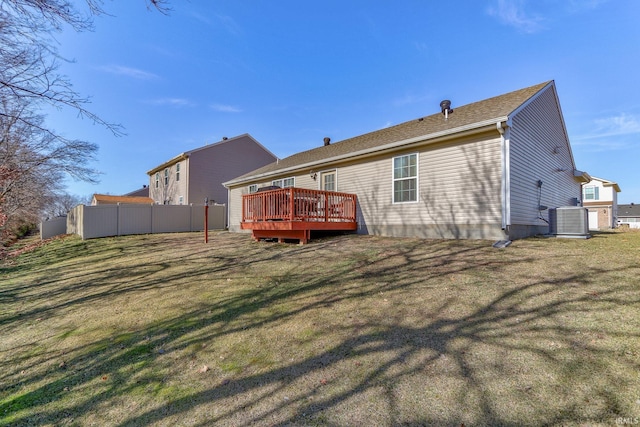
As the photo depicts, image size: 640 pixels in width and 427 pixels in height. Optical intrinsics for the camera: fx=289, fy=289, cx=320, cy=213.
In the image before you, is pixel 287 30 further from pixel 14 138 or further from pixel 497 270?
pixel 497 270

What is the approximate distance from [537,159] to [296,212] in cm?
771

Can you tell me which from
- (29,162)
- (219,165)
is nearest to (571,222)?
(29,162)

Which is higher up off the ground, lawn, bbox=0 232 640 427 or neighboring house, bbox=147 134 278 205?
neighboring house, bbox=147 134 278 205

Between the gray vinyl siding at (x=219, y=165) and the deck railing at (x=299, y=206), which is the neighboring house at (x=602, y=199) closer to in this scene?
the deck railing at (x=299, y=206)

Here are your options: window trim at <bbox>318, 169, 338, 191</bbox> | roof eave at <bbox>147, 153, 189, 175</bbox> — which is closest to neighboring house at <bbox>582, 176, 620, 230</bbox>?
window trim at <bbox>318, 169, 338, 191</bbox>

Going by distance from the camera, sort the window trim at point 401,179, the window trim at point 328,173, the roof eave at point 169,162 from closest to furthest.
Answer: the window trim at point 401,179 → the window trim at point 328,173 → the roof eave at point 169,162

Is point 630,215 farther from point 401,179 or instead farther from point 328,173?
point 328,173

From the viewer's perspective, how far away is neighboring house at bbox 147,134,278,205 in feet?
66.8

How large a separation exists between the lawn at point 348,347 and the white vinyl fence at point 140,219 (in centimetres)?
1100

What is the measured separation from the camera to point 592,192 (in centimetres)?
2611

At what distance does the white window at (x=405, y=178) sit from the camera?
880cm

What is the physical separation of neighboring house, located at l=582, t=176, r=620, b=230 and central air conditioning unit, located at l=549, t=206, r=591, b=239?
2146cm

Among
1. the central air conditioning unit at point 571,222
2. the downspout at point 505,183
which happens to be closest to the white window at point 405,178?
the downspout at point 505,183

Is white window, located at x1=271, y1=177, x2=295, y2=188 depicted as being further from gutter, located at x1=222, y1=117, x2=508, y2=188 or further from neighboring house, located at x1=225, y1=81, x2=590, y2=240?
neighboring house, located at x1=225, y1=81, x2=590, y2=240
